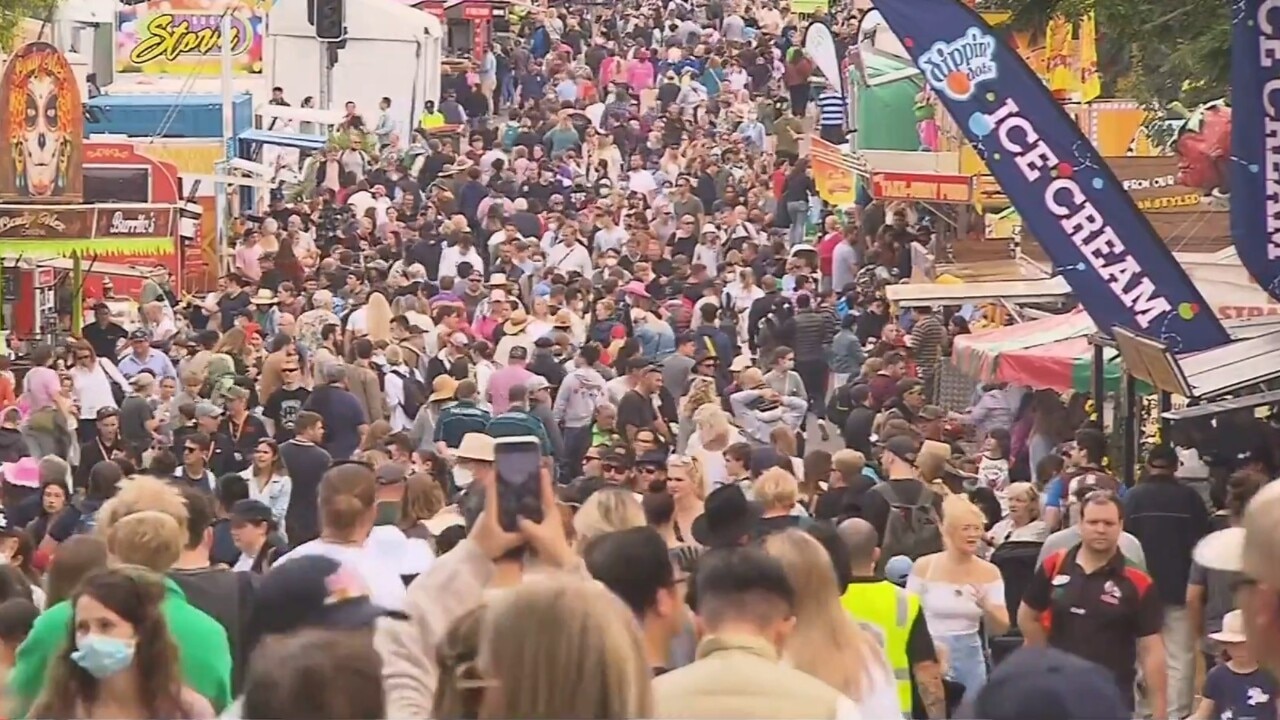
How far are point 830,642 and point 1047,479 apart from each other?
314 inches

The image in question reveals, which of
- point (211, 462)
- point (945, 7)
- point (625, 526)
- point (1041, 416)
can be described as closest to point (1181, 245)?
point (1041, 416)

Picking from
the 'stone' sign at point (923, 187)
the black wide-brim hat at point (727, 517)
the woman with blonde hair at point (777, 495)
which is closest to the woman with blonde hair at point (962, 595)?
the woman with blonde hair at point (777, 495)

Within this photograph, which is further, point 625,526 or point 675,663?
point 625,526

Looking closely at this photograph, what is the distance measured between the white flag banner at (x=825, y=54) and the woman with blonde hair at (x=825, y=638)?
90.5 ft

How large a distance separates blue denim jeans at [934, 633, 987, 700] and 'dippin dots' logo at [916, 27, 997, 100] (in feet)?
13.9

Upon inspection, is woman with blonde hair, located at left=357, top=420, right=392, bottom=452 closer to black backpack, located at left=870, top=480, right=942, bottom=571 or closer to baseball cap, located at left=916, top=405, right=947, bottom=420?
black backpack, located at left=870, top=480, right=942, bottom=571

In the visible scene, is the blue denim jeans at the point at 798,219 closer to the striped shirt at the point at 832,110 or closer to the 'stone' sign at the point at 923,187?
the striped shirt at the point at 832,110

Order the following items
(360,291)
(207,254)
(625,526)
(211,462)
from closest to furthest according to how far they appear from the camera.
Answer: (625,526), (211,462), (360,291), (207,254)

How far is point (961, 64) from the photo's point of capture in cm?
1331

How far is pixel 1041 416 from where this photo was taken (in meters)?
17.5

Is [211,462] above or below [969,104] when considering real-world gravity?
below

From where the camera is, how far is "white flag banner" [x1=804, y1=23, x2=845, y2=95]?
3419 centimetres

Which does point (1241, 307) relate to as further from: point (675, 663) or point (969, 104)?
point (675, 663)

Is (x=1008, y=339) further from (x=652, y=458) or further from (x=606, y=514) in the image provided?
(x=606, y=514)
